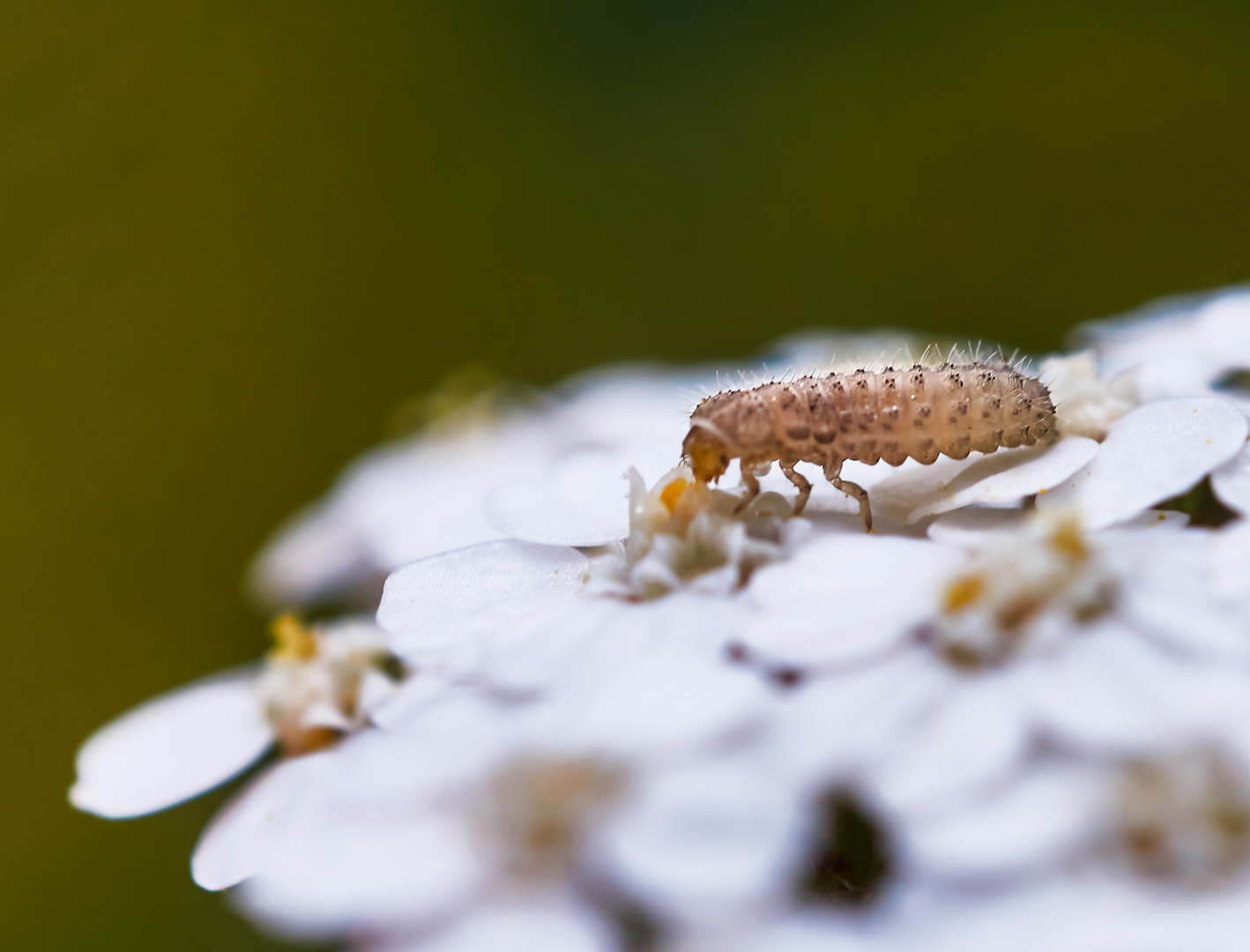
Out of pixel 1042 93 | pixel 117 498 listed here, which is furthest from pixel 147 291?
pixel 1042 93

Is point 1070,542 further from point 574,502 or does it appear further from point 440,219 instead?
point 440,219

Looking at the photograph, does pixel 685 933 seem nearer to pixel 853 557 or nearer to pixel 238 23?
pixel 853 557

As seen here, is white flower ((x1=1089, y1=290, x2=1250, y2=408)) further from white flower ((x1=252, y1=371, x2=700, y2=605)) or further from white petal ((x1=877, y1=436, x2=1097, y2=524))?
white flower ((x1=252, y1=371, x2=700, y2=605))

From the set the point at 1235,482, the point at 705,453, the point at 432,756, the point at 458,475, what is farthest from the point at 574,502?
the point at 458,475

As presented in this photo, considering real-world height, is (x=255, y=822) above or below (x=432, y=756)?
below

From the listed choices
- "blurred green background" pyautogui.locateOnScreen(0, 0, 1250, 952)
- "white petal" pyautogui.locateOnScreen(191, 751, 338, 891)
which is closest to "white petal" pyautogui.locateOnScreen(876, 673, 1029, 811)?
"white petal" pyautogui.locateOnScreen(191, 751, 338, 891)
